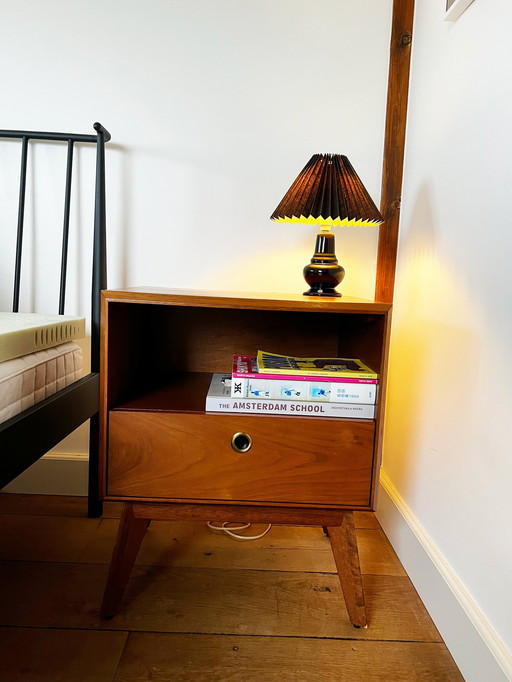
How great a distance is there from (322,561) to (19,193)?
1.24 metres

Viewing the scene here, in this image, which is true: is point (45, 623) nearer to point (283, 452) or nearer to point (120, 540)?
point (120, 540)

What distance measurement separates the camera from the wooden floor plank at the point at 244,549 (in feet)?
3.40

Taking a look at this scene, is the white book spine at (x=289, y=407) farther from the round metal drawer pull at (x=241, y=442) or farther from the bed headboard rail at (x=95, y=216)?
the bed headboard rail at (x=95, y=216)

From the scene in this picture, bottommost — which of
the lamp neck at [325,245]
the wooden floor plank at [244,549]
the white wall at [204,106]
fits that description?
the wooden floor plank at [244,549]

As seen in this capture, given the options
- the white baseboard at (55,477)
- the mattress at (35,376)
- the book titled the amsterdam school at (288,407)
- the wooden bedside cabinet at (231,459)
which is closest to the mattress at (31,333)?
the mattress at (35,376)

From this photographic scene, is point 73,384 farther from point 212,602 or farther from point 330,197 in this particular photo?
point 330,197

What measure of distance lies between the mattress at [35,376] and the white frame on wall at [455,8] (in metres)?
1.08

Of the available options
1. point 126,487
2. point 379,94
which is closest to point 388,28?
point 379,94

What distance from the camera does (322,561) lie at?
1.06 metres

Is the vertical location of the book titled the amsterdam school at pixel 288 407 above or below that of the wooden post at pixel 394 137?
below

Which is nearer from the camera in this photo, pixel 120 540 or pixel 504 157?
pixel 504 157

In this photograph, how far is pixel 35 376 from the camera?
2.50 feet

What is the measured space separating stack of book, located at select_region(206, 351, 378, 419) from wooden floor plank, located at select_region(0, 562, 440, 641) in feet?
1.37

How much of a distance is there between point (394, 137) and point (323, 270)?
50 centimetres
